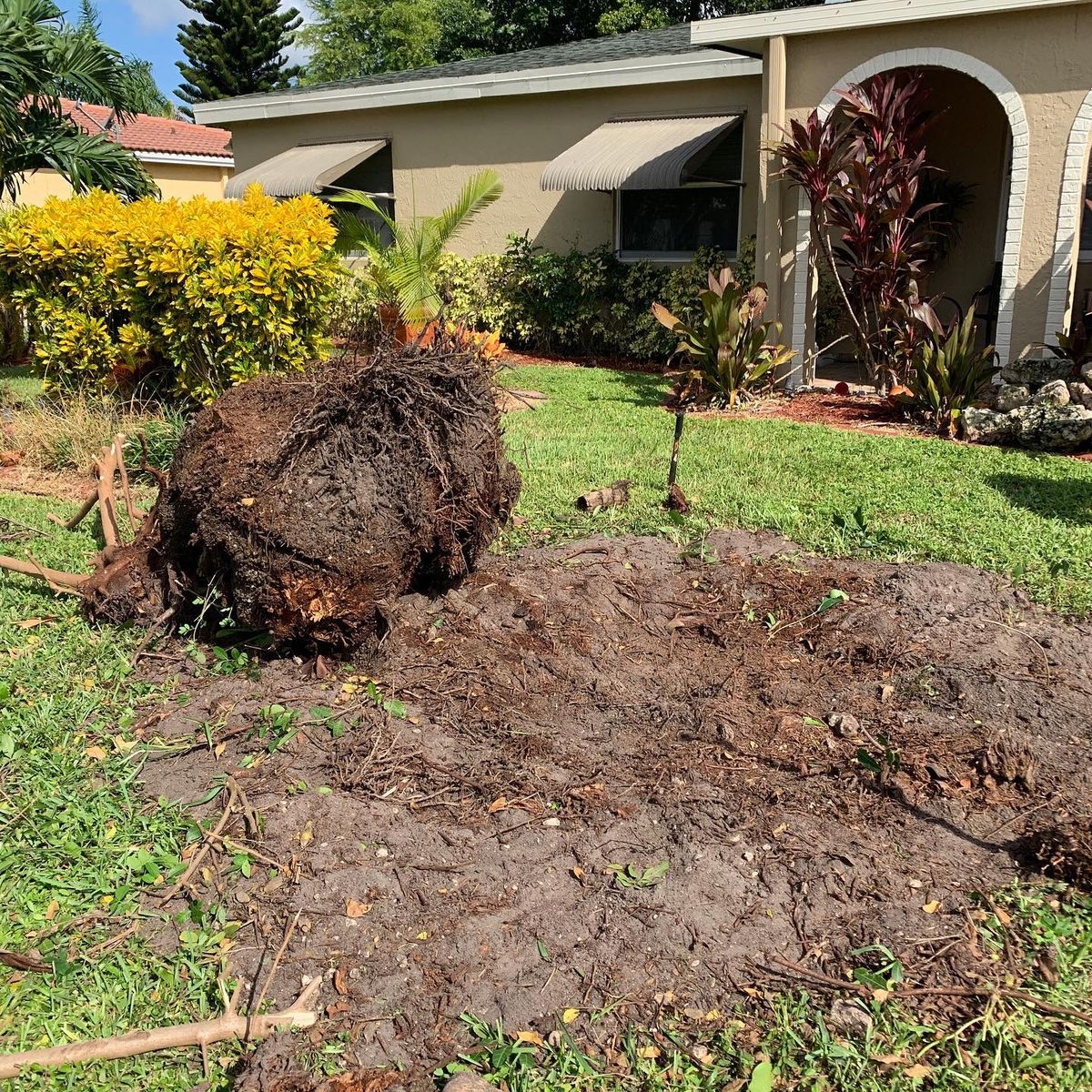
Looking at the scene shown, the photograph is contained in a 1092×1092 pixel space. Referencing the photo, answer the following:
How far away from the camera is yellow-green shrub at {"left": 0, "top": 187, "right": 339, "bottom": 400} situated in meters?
7.50

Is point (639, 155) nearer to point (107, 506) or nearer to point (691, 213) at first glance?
point (691, 213)

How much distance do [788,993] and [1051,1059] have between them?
0.62 m

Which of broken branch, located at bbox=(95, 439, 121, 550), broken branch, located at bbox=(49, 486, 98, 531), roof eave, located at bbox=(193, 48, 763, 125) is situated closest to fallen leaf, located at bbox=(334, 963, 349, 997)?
broken branch, located at bbox=(95, 439, 121, 550)

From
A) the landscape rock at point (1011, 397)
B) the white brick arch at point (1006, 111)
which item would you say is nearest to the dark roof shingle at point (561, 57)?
the white brick arch at point (1006, 111)

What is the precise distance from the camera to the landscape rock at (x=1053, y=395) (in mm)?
7836

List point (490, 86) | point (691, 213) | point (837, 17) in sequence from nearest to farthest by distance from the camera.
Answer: point (837, 17)
point (691, 213)
point (490, 86)

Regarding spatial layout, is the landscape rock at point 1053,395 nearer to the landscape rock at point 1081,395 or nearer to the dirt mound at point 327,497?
the landscape rock at point 1081,395

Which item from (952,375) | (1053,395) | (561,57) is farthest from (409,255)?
(1053,395)

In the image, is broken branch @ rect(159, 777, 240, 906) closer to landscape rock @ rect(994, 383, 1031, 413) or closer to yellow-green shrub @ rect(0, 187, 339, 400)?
yellow-green shrub @ rect(0, 187, 339, 400)

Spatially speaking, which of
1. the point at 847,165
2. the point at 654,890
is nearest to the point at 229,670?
the point at 654,890

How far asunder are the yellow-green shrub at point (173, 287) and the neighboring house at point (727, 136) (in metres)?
4.67

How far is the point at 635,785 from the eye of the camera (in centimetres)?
350

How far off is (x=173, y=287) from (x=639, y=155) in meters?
6.12

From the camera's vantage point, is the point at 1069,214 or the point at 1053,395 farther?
the point at 1069,214
